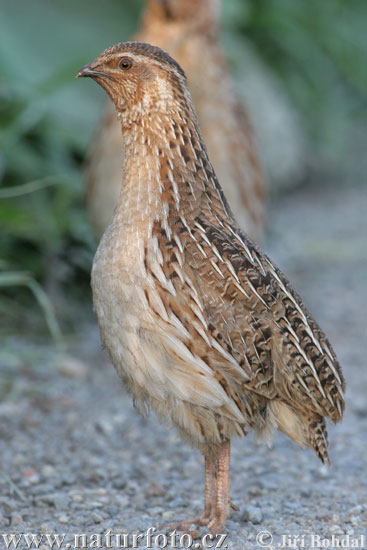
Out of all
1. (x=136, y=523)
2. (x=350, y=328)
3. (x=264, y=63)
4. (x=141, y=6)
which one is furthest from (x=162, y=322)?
(x=264, y=63)

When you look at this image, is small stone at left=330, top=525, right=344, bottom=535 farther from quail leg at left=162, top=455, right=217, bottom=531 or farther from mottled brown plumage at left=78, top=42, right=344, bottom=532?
quail leg at left=162, top=455, right=217, bottom=531

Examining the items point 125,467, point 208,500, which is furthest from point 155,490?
point 208,500

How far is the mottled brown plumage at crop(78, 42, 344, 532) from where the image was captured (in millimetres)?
3822

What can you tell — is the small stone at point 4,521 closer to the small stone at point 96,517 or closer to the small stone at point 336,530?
the small stone at point 96,517

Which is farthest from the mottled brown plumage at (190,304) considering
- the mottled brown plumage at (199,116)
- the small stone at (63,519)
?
the mottled brown plumage at (199,116)

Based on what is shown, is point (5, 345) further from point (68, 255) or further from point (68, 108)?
point (68, 108)

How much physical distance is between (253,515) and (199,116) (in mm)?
3251

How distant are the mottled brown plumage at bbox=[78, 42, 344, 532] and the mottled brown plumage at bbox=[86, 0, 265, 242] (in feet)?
7.96

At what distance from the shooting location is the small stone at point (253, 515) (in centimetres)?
434

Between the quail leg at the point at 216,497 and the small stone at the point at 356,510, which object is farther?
the small stone at the point at 356,510

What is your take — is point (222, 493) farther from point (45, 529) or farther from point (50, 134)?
point (50, 134)

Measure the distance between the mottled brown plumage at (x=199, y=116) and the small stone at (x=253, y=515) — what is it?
271cm

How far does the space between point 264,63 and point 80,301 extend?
255 inches

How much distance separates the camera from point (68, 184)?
24.5ft
